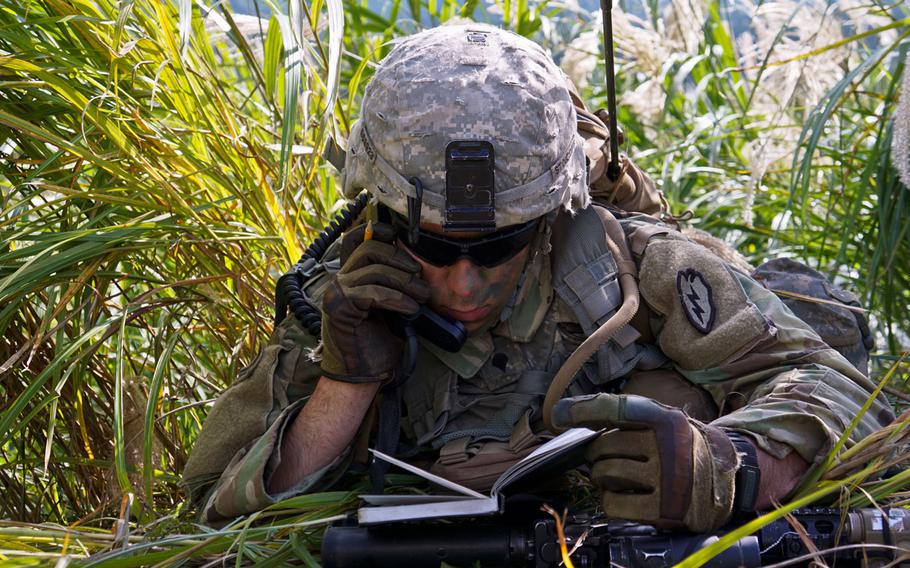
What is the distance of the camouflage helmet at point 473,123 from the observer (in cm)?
217

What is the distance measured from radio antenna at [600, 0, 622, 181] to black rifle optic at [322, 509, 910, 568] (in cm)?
105

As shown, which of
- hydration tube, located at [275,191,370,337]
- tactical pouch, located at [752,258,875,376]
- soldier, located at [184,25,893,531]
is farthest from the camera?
tactical pouch, located at [752,258,875,376]

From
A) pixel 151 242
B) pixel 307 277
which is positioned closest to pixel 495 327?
pixel 307 277

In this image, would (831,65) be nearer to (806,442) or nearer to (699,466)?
(806,442)

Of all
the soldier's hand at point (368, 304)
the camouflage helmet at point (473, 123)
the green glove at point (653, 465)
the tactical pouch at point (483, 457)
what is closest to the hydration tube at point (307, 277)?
the soldier's hand at point (368, 304)

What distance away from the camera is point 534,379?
8.05ft

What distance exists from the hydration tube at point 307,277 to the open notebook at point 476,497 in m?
0.72

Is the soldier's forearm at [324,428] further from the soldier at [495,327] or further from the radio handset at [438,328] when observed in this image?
the radio handset at [438,328]

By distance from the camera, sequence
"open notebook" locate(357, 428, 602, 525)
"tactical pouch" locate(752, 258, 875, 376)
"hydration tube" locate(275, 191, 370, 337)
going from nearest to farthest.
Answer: "open notebook" locate(357, 428, 602, 525) < "hydration tube" locate(275, 191, 370, 337) < "tactical pouch" locate(752, 258, 875, 376)

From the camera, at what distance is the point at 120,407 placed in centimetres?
256

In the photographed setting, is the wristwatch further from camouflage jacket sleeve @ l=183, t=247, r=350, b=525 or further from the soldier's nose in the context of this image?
camouflage jacket sleeve @ l=183, t=247, r=350, b=525

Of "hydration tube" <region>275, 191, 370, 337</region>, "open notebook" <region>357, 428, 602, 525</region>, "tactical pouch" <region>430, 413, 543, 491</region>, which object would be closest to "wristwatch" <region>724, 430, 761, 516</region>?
"open notebook" <region>357, 428, 602, 525</region>

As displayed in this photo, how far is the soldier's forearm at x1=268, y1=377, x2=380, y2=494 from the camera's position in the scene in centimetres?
241

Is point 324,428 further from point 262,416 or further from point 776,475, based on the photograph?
point 776,475
